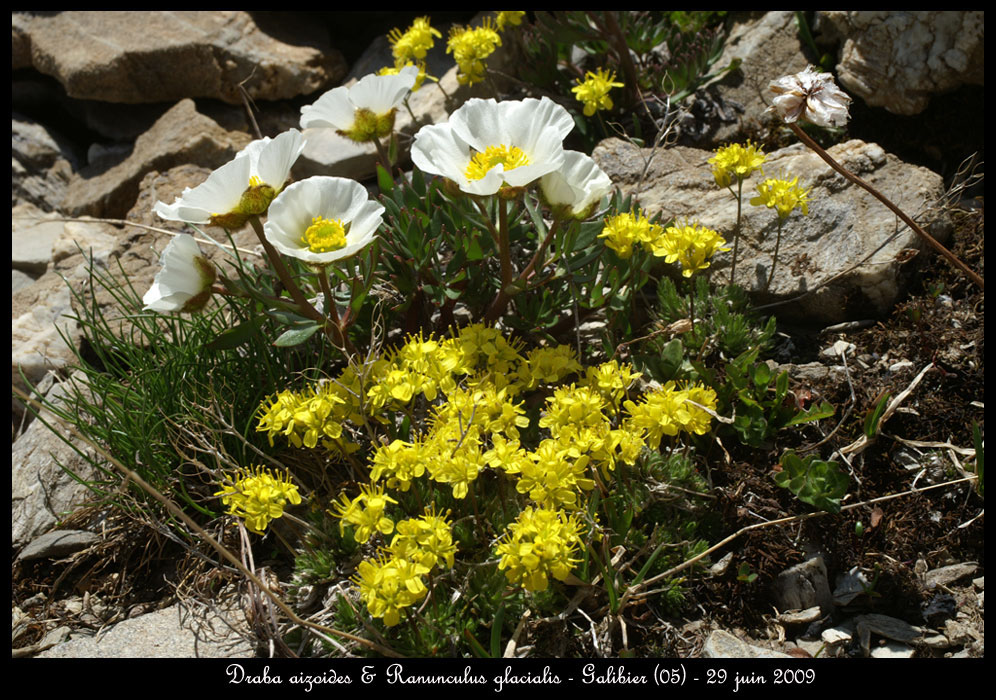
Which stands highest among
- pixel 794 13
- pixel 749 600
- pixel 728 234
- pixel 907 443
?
pixel 794 13

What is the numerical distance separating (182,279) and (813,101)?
222cm

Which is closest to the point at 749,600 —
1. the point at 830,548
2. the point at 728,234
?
the point at 830,548

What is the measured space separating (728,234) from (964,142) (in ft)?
4.38

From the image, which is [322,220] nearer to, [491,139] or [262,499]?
[491,139]

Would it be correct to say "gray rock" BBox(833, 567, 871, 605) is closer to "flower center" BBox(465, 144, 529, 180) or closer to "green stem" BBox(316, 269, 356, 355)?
"flower center" BBox(465, 144, 529, 180)

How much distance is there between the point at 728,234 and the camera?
10.7 ft

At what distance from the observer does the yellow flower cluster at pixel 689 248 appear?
2.70 meters

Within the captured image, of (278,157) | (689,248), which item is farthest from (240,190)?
(689,248)

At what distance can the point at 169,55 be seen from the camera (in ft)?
15.7

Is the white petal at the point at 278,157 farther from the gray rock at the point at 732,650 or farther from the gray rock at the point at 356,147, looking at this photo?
the gray rock at the point at 732,650

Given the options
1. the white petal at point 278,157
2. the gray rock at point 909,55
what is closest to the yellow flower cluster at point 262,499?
the white petal at point 278,157

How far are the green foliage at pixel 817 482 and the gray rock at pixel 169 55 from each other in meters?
3.98

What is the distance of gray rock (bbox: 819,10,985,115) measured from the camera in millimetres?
3439

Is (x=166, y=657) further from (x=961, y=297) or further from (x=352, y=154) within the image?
(x=961, y=297)
